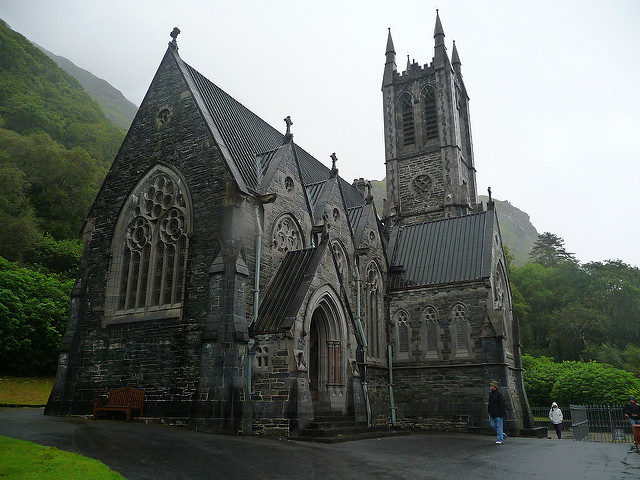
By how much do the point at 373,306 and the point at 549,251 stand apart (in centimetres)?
6977

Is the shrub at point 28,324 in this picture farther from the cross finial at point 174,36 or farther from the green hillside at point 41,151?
the cross finial at point 174,36

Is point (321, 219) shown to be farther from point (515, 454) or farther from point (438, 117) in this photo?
point (438, 117)

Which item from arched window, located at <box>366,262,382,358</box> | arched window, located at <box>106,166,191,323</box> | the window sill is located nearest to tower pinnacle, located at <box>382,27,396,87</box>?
arched window, located at <box>366,262,382,358</box>

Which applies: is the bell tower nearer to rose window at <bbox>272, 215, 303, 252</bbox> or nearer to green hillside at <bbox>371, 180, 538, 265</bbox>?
rose window at <bbox>272, 215, 303, 252</bbox>

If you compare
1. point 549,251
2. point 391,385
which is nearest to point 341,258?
point 391,385

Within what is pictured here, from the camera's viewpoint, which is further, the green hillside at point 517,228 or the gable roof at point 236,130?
the green hillside at point 517,228

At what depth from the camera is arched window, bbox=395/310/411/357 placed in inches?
1021

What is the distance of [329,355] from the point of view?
18.0m

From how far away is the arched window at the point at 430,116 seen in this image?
40.1 meters

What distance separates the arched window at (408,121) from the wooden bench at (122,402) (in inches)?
1190

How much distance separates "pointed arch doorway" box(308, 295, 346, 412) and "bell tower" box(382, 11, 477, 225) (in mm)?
20063

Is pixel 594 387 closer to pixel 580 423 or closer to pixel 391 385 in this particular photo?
pixel 580 423

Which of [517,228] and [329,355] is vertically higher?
[517,228]

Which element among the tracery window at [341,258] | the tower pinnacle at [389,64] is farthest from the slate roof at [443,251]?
the tower pinnacle at [389,64]
